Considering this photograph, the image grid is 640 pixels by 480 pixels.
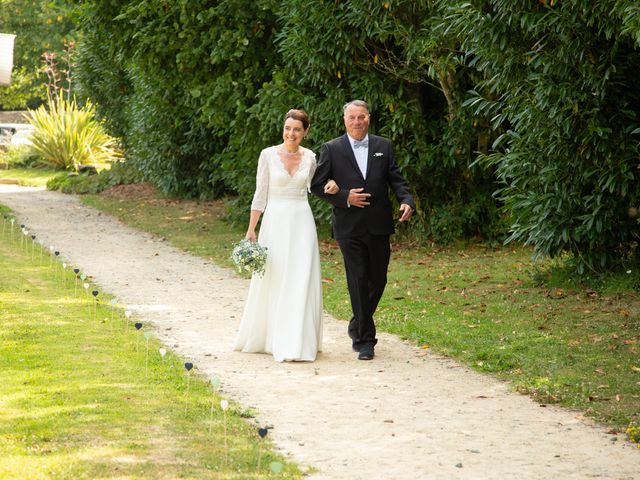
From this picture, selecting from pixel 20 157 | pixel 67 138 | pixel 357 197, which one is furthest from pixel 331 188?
pixel 20 157

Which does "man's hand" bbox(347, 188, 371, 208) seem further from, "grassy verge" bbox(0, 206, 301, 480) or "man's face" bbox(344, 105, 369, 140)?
"grassy verge" bbox(0, 206, 301, 480)

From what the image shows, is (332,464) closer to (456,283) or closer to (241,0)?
(456,283)

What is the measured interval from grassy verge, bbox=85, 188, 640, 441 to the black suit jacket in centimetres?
136

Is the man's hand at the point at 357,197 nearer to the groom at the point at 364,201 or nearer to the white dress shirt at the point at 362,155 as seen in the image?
the groom at the point at 364,201

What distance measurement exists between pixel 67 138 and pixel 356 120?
1014 inches

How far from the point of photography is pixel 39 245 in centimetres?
1644

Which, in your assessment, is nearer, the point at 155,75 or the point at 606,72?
the point at 606,72

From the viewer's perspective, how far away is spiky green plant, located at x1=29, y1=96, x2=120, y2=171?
32656mm

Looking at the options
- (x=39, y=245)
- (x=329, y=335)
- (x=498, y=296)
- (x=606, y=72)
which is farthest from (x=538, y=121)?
(x=39, y=245)

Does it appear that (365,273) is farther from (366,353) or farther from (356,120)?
(356,120)

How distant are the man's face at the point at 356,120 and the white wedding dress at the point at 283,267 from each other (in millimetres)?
519

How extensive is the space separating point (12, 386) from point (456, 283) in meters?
6.61

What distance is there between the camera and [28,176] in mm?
32406

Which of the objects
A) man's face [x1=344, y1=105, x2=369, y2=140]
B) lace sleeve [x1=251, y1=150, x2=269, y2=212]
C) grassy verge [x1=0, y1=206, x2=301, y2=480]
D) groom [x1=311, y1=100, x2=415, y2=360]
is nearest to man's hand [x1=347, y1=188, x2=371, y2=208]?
groom [x1=311, y1=100, x2=415, y2=360]
